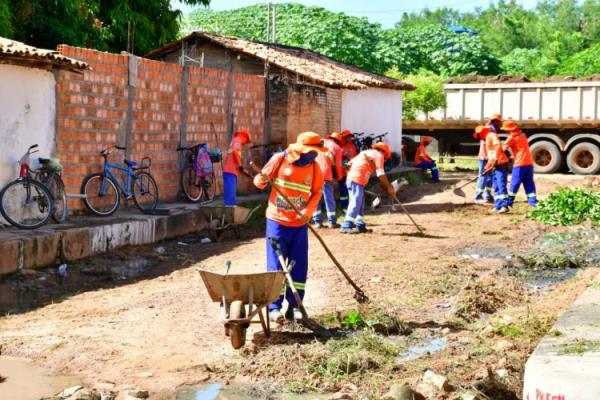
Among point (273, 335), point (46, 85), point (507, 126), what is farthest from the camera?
point (507, 126)

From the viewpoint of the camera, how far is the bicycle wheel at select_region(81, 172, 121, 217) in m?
13.7

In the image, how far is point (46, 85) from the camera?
43.3 feet

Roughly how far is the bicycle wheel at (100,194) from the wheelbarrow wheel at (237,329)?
6.65m

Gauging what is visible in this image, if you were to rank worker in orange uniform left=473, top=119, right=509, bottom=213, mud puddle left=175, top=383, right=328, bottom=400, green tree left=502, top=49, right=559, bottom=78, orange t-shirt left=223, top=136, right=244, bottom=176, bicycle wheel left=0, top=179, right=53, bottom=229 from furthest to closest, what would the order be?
green tree left=502, top=49, right=559, bottom=78
worker in orange uniform left=473, top=119, right=509, bottom=213
orange t-shirt left=223, top=136, right=244, bottom=176
bicycle wheel left=0, top=179, right=53, bottom=229
mud puddle left=175, top=383, right=328, bottom=400

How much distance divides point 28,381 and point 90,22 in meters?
15.8

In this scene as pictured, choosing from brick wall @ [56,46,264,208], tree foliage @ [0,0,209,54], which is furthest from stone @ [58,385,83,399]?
tree foliage @ [0,0,209,54]

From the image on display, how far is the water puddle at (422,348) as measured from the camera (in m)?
7.63

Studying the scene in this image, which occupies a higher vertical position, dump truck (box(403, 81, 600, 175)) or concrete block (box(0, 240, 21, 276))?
dump truck (box(403, 81, 600, 175))

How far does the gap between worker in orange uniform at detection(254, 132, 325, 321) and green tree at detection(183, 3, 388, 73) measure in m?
34.9

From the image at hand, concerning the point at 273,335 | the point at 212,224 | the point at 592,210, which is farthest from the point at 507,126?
the point at 273,335

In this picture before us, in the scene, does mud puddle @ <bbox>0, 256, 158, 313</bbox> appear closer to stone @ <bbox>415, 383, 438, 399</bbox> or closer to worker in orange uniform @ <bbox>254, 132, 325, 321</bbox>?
worker in orange uniform @ <bbox>254, 132, 325, 321</bbox>

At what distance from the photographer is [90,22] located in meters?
21.5

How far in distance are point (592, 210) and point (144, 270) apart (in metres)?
8.52

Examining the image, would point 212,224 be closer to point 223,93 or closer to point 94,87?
point 94,87
